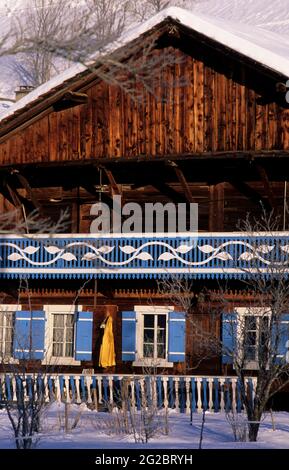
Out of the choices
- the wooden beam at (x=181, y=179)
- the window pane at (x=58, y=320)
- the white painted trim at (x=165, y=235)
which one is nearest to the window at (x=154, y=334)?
the window pane at (x=58, y=320)

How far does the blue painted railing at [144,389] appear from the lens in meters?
26.3

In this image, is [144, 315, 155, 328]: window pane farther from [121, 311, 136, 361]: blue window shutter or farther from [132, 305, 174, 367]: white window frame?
[121, 311, 136, 361]: blue window shutter

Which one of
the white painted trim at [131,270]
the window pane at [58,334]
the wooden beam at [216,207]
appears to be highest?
the wooden beam at [216,207]

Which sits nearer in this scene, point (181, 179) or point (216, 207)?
point (181, 179)

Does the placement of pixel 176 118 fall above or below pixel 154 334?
above

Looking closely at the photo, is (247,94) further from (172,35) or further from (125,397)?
(125,397)

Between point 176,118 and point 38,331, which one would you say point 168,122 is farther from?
point 38,331

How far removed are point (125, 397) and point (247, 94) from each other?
873 cm

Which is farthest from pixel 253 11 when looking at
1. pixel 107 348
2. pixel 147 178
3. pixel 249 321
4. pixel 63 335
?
pixel 249 321

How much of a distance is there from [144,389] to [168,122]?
6.99 m

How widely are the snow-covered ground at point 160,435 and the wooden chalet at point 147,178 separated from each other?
7.32ft

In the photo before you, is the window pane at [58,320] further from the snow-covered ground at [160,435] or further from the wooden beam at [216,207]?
the wooden beam at [216,207]

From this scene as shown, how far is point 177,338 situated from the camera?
28953mm
